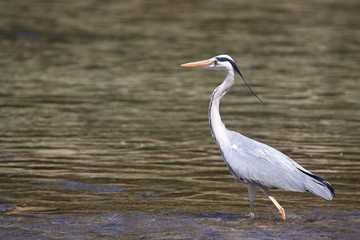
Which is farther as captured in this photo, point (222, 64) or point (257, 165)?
point (222, 64)

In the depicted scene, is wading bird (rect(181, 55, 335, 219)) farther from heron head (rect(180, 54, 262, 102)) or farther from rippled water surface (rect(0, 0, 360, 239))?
rippled water surface (rect(0, 0, 360, 239))

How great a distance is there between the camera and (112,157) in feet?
42.8

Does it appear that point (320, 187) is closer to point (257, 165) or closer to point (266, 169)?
point (266, 169)

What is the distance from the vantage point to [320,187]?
9.35 meters

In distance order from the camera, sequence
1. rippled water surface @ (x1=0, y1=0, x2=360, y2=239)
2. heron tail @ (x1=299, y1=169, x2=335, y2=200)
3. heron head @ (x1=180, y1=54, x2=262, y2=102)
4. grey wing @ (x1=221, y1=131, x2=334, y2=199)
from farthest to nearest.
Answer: heron head @ (x1=180, y1=54, x2=262, y2=102) < rippled water surface @ (x1=0, y1=0, x2=360, y2=239) < grey wing @ (x1=221, y1=131, x2=334, y2=199) < heron tail @ (x1=299, y1=169, x2=335, y2=200)

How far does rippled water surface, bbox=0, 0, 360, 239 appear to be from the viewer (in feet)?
32.6

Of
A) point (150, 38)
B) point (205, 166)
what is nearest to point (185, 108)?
point (205, 166)

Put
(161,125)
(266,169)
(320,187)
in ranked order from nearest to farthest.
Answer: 1. (320,187)
2. (266,169)
3. (161,125)

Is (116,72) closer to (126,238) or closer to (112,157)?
(112,157)

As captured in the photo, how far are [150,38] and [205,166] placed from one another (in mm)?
15105

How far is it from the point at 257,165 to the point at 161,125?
18.4 ft

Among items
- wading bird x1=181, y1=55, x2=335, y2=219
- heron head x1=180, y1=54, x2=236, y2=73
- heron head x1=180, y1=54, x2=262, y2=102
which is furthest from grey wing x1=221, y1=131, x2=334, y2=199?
heron head x1=180, y1=54, x2=236, y2=73

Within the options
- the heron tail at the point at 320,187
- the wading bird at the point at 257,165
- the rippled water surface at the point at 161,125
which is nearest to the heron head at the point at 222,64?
the wading bird at the point at 257,165

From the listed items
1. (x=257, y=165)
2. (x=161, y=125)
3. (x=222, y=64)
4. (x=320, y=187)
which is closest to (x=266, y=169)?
(x=257, y=165)
